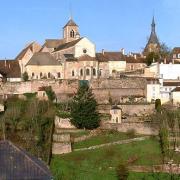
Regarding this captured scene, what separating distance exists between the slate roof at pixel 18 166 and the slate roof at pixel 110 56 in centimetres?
4237

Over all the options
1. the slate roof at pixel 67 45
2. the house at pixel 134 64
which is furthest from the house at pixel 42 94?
the house at pixel 134 64

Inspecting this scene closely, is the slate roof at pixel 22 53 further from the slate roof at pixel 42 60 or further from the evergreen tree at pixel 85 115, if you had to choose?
the evergreen tree at pixel 85 115

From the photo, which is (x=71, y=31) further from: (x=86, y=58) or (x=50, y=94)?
(x=50, y=94)

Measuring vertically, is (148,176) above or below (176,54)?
below

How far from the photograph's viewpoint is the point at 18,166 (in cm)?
1606

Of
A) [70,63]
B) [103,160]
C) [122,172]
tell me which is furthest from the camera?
[70,63]

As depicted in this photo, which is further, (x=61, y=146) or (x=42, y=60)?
(x=42, y=60)

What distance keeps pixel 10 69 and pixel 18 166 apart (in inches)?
1688

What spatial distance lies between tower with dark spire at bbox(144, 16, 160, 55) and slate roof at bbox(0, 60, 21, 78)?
18244 mm

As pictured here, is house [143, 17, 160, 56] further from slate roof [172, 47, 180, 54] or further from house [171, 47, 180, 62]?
house [171, 47, 180, 62]

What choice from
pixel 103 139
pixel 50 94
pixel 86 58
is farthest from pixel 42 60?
pixel 103 139

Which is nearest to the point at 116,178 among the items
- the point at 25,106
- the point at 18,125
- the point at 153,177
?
the point at 153,177

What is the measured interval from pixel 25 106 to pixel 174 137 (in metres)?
13.1

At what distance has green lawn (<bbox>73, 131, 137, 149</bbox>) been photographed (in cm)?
4243
